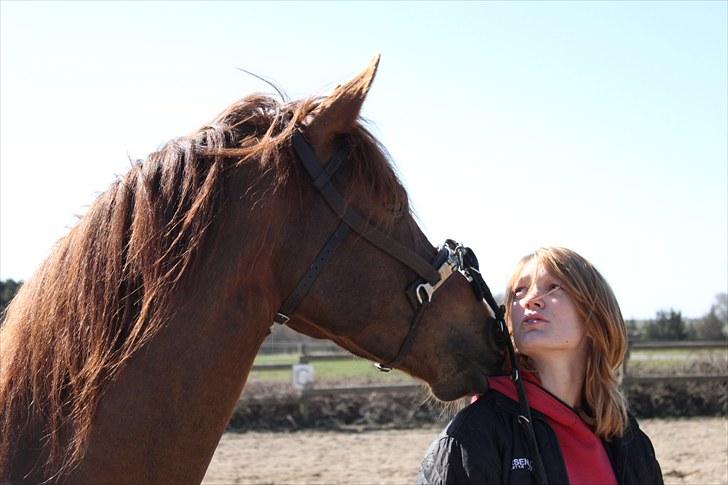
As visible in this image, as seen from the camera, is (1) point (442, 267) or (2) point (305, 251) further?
(1) point (442, 267)

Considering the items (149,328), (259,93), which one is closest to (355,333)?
(149,328)

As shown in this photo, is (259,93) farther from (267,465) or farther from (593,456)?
(267,465)

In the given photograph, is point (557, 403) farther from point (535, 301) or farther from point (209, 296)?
point (209, 296)

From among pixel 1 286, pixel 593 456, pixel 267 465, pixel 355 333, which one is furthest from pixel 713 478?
pixel 1 286

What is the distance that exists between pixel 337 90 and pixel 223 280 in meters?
0.64

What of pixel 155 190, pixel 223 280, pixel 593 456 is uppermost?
pixel 155 190

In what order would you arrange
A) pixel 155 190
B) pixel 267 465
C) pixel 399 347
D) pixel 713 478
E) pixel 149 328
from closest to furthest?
pixel 149 328
pixel 155 190
pixel 399 347
pixel 713 478
pixel 267 465

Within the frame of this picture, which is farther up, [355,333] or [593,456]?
[355,333]

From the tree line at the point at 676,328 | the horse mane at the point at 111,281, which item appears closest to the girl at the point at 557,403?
the horse mane at the point at 111,281

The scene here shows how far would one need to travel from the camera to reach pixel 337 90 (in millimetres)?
2277

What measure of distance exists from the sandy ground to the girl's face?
21.5ft

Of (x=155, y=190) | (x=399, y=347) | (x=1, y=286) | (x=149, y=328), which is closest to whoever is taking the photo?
(x=149, y=328)

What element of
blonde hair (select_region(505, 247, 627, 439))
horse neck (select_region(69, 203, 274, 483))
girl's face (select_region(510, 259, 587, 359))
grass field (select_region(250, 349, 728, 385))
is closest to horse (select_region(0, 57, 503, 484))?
horse neck (select_region(69, 203, 274, 483))

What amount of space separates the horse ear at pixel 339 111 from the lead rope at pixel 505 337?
1.86 ft
